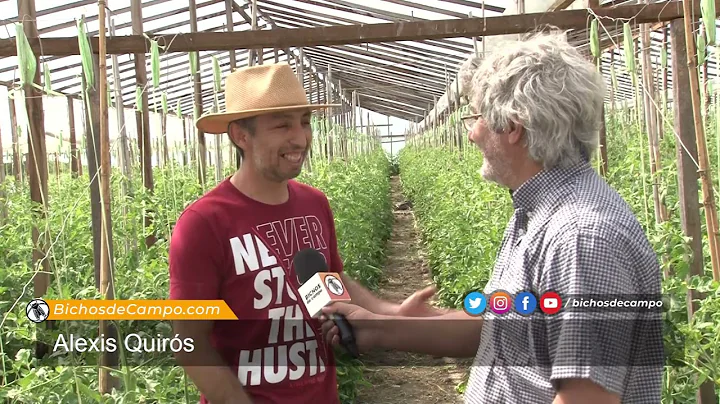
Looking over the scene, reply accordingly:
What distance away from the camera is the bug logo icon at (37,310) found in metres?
2.18

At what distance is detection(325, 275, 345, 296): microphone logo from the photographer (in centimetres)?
154

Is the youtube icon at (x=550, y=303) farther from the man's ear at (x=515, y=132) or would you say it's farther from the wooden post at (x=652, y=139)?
the wooden post at (x=652, y=139)

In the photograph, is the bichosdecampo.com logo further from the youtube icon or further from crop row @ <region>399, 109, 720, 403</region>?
crop row @ <region>399, 109, 720, 403</region>

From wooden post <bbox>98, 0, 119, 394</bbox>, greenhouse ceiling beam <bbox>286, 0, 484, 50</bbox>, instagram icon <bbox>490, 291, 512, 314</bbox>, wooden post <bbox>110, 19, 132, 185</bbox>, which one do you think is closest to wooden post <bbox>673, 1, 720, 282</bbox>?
instagram icon <bbox>490, 291, 512, 314</bbox>

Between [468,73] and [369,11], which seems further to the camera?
[369,11]

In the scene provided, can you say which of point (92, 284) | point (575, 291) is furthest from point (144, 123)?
point (575, 291)

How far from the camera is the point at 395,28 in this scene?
3.08 m

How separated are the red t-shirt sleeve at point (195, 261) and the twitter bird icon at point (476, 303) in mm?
656

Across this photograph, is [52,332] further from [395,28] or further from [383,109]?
[383,109]

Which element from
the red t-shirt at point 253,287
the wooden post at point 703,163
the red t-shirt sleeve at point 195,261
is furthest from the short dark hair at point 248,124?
the wooden post at point 703,163

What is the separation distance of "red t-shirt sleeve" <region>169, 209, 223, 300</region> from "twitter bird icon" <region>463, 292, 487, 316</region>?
2.15ft

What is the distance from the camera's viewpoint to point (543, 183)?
53.4 inches

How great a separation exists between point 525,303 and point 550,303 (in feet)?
0.20

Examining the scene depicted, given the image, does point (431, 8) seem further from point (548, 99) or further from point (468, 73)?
point (548, 99)
